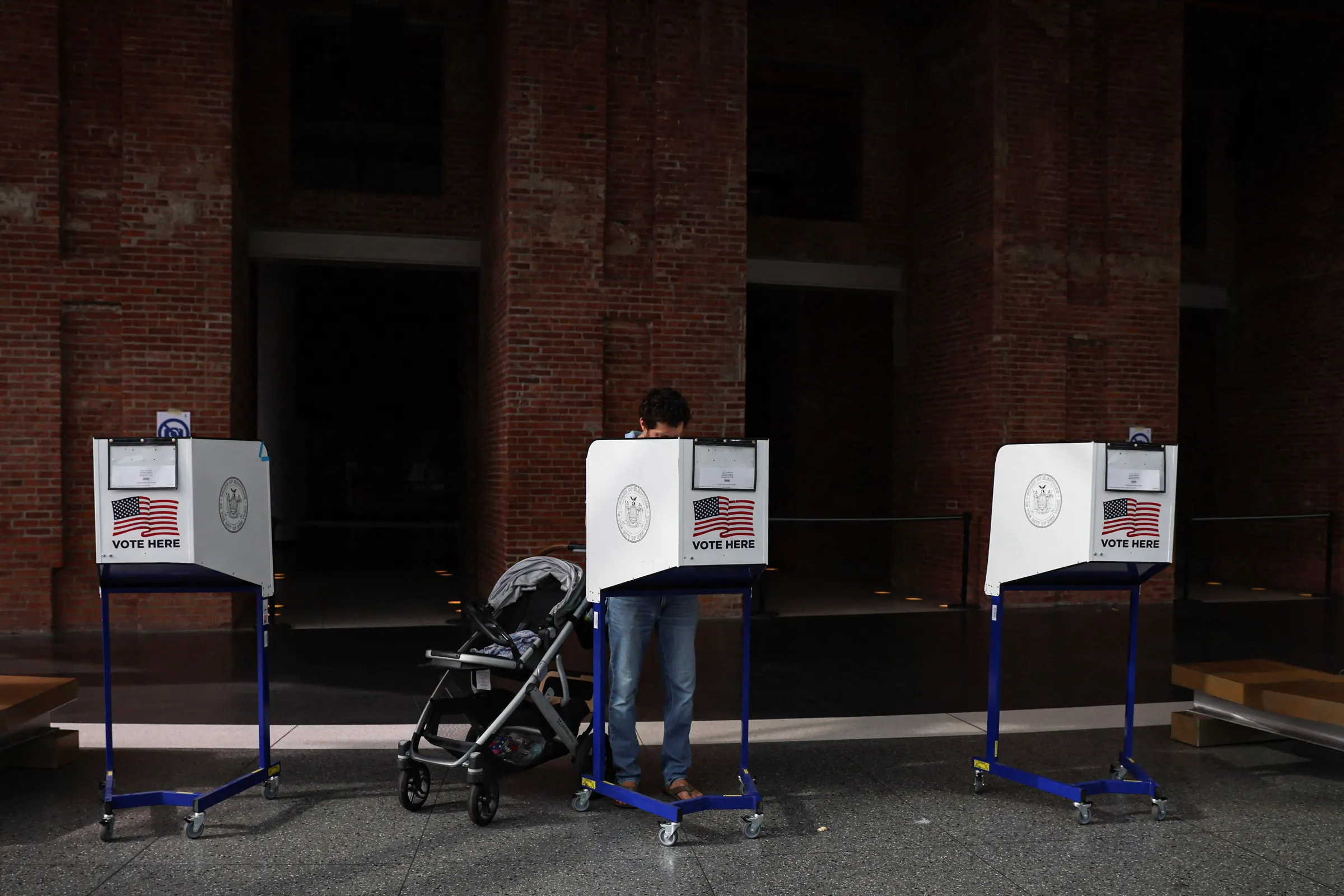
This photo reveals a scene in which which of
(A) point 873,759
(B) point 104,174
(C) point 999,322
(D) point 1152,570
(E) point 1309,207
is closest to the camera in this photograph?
(D) point 1152,570

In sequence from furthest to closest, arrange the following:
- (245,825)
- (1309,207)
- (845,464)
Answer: (845,464)
(1309,207)
(245,825)

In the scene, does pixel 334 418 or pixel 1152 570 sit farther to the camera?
pixel 334 418

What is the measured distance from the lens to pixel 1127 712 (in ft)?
14.1

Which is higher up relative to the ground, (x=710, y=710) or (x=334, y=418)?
(x=334, y=418)

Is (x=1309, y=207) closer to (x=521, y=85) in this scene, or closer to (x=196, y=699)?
(x=521, y=85)

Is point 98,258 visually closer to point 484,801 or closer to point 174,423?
point 174,423

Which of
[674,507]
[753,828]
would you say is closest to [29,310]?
[674,507]

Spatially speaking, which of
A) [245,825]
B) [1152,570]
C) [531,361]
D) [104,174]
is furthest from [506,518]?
[1152,570]

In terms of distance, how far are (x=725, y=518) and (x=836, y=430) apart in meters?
10.3

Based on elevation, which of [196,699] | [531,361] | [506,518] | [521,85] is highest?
[521,85]

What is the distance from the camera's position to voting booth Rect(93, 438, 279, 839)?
374 cm

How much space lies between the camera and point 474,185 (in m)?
10.2

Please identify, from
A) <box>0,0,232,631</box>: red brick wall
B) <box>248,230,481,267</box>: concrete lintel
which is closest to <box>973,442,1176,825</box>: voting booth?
<box>0,0,232,631</box>: red brick wall

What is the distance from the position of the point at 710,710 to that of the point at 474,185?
263 inches
